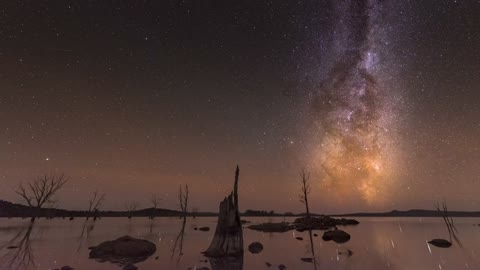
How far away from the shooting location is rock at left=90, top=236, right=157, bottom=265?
25531 millimetres

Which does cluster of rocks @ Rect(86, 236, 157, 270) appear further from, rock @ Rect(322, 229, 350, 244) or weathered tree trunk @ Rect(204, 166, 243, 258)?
rock @ Rect(322, 229, 350, 244)

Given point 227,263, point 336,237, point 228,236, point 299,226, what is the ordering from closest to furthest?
point 227,263 < point 228,236 < point 336,237 < point 299,226

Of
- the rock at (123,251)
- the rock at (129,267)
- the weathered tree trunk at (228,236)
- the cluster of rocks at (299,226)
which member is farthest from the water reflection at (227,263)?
the cluster of rocks at (299,226)

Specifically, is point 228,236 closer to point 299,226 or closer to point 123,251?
point 123,251

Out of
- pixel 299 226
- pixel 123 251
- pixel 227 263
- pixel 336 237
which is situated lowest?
pixel 227 263

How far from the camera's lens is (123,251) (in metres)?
26.6

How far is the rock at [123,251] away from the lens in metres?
25.5

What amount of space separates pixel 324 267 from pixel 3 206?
22859 cm

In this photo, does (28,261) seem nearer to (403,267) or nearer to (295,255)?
(295,255)

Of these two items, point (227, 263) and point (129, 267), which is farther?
point (227, 263)

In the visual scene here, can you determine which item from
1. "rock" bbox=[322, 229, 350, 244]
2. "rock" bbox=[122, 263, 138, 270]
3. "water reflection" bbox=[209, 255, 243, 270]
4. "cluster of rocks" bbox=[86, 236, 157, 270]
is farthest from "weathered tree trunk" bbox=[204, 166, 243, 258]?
"rock" bbox=[322, 229, 350, 244]

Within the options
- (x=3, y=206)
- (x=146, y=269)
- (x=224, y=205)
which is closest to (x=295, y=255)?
(x=224, y=205)

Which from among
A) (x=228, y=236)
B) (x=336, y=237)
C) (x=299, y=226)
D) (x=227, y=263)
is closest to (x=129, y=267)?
(x=227, y=263)

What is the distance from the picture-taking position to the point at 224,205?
1081 inches
